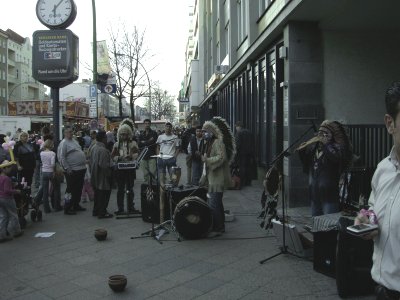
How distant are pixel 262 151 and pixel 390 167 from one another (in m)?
11.6

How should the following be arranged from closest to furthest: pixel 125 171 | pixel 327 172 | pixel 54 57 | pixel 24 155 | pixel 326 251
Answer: pixel 326 251
pixel 327 172
pixel 125 171
pixel 54 57
pixel 24 155

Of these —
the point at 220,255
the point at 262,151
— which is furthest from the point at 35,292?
the point at 262,151

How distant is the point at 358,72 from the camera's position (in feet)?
32.0

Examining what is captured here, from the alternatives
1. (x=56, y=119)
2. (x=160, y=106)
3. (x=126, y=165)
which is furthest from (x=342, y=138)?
(x=160, y=106)

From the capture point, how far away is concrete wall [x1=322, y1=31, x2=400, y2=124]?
9555 mm

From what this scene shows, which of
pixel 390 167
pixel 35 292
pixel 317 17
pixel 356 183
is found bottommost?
pixel 35 292

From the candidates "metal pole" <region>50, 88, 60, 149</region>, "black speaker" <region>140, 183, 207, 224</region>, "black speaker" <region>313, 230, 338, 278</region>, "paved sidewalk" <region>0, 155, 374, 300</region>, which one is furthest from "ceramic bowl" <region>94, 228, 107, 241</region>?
"metal pole" <region>50, 88, 60, 149</region>

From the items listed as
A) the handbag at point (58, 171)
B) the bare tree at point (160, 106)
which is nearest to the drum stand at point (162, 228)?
the handbag at point (58, 171)

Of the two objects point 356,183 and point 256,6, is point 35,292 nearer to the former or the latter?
point 356,183

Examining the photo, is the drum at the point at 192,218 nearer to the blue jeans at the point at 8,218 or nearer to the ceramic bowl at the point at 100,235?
the ceramic bowl at the point at 100,235

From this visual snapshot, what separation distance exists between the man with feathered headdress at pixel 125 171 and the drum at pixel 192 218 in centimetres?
268

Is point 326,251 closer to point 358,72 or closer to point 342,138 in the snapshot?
point 342,138

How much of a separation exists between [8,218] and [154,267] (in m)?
3.14

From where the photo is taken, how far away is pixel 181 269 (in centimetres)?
581
